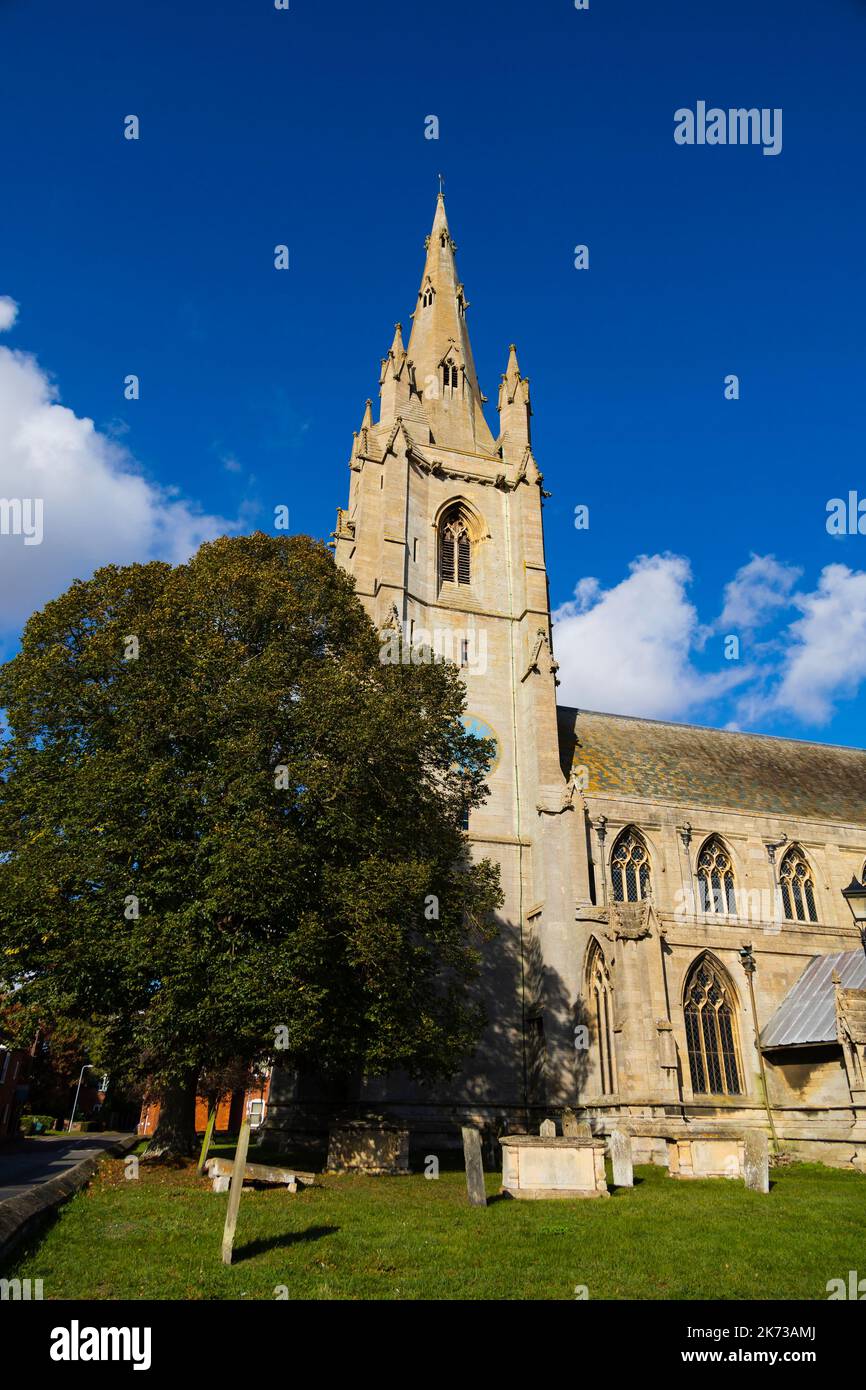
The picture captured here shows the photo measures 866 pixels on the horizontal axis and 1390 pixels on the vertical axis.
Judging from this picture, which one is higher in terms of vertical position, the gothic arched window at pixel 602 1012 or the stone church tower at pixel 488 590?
the stone church tower at pixel 488 590

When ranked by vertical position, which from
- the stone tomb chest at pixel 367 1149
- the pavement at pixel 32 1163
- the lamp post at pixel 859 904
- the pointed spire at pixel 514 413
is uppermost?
the pointed spire at pixel 514 413

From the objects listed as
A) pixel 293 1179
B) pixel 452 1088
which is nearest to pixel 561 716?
pixel 452 1088

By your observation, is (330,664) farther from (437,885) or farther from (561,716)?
(561,716)

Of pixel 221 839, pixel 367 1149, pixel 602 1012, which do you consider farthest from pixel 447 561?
pixel 367 1149

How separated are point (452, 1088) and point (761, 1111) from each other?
937cm

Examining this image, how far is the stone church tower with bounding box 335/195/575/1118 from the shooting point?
89.1ft

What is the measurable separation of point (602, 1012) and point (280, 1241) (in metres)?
16.0

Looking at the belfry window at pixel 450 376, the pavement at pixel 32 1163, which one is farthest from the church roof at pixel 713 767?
the pavement at pixel 32 1163

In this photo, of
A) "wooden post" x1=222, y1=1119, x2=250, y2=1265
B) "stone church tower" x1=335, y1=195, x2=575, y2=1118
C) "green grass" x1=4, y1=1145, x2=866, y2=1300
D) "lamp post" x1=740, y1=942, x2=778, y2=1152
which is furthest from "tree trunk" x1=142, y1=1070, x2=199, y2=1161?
"lamp post" x1=740, y1=942, x2=778, y2=1152

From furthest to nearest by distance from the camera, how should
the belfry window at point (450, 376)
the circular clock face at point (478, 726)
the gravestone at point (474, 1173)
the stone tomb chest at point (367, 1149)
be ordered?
the belfry window at point (450, 376) → the circular clock face at point (478, 726) → the stone tomb chest at point (367, 1149) → the gravestone at point (474, 1173)

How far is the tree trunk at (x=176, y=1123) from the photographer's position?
66.6ft

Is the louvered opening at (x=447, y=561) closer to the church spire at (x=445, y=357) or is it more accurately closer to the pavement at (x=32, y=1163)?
the church spire at (x=445, y=357)

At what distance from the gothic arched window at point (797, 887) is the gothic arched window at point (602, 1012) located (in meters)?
9.87

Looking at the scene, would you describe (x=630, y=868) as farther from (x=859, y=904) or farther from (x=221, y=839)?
(x=221, y=839)
